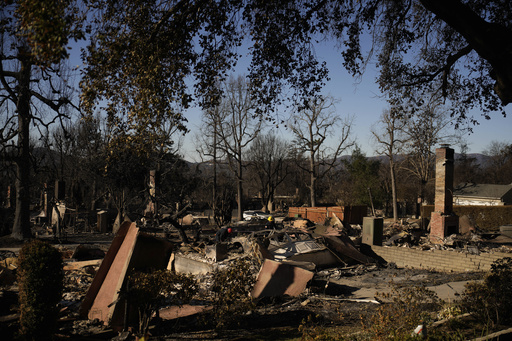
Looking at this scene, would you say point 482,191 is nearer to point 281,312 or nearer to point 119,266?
point 281,312

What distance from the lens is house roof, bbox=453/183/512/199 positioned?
47.3 meters

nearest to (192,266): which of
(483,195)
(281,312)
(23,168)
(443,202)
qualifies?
(281,312)

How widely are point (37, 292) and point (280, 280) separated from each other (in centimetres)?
560

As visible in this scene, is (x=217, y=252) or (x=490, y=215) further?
(x=490, y=215)

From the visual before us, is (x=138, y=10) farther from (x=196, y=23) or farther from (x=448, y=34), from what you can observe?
(x=448, y=34)

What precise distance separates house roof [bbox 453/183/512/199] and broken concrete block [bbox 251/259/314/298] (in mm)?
44569

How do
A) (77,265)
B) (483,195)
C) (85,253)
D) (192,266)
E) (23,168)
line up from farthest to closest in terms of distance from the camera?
(483,195) → (23,168) → (85,253) → (192,266) → (77,265)

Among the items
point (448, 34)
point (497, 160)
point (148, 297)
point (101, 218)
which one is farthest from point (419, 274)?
point (497, 160)

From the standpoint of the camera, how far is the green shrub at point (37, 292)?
20.2ft

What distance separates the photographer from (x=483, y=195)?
4841 centimetres

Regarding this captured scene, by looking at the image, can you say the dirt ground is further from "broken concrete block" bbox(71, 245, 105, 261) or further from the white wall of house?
the white wall of house

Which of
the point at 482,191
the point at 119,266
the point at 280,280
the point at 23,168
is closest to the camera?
the point at 119,266

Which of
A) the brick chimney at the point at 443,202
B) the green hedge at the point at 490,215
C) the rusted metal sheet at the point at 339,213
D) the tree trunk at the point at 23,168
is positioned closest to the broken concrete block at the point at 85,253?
the tree trunk at the point at 23,168

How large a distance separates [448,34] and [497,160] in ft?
257
